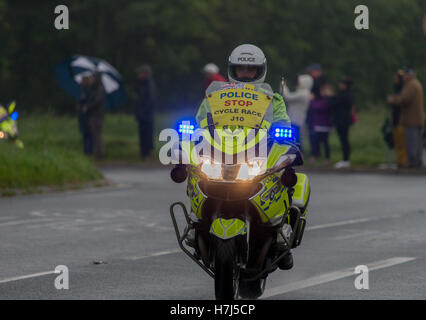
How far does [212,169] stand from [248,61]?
103 centimetres

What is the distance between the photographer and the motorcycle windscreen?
29.9ft

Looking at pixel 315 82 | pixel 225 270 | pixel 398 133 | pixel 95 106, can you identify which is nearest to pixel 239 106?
pixel 225 270

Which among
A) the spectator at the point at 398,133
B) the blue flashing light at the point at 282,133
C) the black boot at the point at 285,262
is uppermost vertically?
the blue flashing light at the point at 282,133

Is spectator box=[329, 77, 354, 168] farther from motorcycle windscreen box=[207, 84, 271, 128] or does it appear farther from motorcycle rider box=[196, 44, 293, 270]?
motorcycle windscreen box=[207, 84, 271, 128]

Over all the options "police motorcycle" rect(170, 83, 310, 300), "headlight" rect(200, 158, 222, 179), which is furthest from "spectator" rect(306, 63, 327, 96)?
"headlight" rect(200, 158, 222, 179)

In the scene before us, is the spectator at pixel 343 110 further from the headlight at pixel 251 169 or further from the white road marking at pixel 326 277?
the headlight at pixel 251 169

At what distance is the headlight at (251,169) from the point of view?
8.90 m

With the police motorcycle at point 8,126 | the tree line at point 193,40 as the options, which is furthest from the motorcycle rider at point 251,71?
the tree line at point 193,40

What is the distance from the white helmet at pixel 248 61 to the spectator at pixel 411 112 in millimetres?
15438

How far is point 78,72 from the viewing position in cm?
3278

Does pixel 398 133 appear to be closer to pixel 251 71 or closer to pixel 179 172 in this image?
pixel 251 71

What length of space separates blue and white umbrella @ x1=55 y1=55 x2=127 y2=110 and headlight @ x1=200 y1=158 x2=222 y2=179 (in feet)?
74.0
